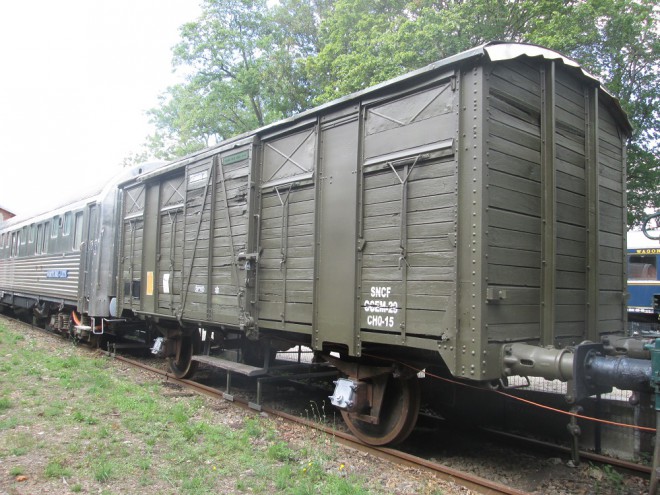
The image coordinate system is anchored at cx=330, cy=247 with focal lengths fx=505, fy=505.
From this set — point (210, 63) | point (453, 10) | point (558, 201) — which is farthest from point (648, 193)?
point (210, 63)

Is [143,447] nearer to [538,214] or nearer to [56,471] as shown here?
[56,471]

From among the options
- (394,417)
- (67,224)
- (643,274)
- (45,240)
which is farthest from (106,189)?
(643,274)

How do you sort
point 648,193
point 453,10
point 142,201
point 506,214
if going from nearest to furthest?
1. point 506,214
2. point 142,201
3. point 648,193
4. point 453,10

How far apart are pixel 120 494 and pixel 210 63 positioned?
1979 centimetres

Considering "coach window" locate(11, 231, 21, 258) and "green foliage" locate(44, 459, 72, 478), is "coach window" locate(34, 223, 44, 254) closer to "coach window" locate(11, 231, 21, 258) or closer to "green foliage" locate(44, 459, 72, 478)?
"coach window" locate(11, 231, 21, 258)

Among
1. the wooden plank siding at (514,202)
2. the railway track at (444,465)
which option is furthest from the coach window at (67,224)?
the wooden plank siding at (514,202)

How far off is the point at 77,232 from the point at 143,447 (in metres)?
8.88

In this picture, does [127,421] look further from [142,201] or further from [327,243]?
[142,201]

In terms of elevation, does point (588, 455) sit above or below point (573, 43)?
below

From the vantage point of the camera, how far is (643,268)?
1439 centimetres

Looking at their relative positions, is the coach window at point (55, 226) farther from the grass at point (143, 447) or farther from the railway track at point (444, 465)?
the railway track at point (444, 465)

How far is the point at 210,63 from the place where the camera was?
68.9ft

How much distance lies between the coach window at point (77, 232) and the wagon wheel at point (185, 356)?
482 centimetres

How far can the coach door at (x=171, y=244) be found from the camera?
331 inches
